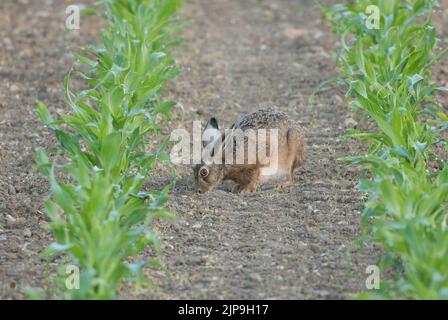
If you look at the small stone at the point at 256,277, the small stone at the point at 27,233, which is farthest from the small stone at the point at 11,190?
the small stone at the point at 256,277

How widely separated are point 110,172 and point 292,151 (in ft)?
6.91

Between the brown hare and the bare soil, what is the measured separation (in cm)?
15

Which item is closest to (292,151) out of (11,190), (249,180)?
(249,180)

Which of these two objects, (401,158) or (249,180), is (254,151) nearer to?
(249,180)

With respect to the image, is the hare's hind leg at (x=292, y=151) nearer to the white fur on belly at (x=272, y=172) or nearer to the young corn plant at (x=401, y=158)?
the white fur on belly at (x=272, y=172)

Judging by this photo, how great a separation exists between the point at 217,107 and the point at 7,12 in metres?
5.47

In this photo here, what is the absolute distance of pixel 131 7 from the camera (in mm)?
10711

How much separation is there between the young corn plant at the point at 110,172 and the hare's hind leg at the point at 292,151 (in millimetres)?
1214

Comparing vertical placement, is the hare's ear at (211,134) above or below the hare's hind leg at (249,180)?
above

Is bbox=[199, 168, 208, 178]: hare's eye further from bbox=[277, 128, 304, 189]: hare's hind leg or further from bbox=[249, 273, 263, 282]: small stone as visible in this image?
bbox=[249, 273, 263, 282]: small stone

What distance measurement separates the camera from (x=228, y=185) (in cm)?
888

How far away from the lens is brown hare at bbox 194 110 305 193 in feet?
27.3

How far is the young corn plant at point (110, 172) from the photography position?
586 centimetres
